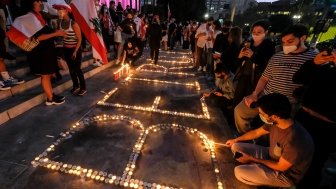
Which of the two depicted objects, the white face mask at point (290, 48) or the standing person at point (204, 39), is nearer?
the white face mask at point (290, 48)

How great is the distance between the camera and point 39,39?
397 centimetres

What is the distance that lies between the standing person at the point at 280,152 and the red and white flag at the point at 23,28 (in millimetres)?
4073

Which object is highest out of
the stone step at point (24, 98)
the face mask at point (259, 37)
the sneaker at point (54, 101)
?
the face mask at point (259, 37)

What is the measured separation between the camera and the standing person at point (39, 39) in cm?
377

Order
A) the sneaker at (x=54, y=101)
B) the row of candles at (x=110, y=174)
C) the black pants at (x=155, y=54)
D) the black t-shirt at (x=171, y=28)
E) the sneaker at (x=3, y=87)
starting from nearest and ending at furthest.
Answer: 1. the row of candles at (x=110, y=174)
2. the sneaker at (x=3, y=87)
3. the sneaker at (x=54, y=101)
4. the black pants at (x=155, y=54)
5. the black t-shirt at (x=171, y=28)

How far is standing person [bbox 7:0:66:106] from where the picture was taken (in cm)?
377

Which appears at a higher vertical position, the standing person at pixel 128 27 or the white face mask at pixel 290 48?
the standing person at pixel 128 27

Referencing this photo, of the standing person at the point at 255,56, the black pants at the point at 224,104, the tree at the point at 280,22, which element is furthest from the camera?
the tree at the point at 280,22

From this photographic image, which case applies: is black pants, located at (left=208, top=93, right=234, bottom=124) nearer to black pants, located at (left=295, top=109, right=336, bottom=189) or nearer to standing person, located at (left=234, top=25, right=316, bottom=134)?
standing person, located at (left=234, top=25, right=316, bottom=134)

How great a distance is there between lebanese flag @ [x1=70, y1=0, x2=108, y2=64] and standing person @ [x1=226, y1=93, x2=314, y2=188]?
388 centimetres

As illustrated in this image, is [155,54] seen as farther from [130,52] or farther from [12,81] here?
[12,81]

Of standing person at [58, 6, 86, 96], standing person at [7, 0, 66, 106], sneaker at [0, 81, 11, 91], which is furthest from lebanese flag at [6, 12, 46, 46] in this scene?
sneaker at [0, 81, 11, 91]

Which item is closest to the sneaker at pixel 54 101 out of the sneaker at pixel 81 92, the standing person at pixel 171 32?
the sneaker at pixel 81 92

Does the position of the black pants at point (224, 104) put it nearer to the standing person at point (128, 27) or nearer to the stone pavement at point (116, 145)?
the stone pavement at point (116, 145)
